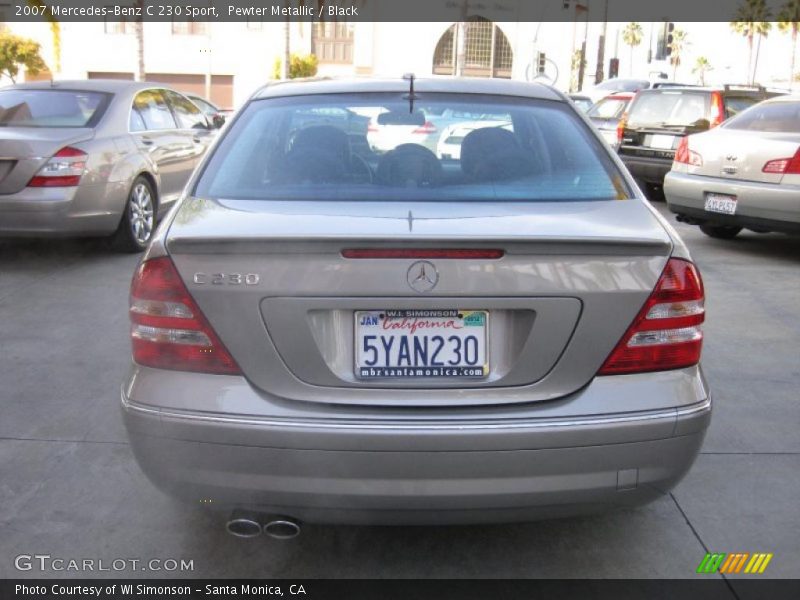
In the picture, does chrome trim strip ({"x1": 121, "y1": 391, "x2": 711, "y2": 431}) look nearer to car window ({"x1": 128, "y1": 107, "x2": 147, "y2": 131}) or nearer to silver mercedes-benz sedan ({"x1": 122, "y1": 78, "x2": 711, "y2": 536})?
silver mercedes-benz sedan ({"x1": 122, "y1": 78, "x2": 711, "y2": 536})

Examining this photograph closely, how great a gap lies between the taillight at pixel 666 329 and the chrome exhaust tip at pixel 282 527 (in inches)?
38.8

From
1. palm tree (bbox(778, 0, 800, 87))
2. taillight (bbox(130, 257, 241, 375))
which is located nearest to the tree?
taillight (bbox(130, 257, 241, 375))

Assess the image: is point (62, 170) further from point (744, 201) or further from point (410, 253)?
point (744, 201)

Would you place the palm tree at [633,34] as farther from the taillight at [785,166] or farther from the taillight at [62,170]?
the taillight at [62,170]

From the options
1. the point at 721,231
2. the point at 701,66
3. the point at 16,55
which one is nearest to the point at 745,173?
the point at 721,231

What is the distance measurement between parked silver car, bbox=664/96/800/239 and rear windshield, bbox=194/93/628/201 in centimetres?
498

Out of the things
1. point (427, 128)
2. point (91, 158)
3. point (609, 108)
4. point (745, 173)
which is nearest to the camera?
point (427, 128)

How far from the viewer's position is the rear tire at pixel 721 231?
379 inches

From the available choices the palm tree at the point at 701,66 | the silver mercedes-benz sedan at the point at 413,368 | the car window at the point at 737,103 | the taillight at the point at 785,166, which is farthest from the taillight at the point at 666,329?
the palm tree at the point at 701,66

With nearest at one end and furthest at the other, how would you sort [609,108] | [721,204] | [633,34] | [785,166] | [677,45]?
[785,166]
[721,204]
[609,108]
[677,45]
[633,34]

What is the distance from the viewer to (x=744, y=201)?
8367mm

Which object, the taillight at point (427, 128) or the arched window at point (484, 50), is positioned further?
the arched window at point (484, 50)

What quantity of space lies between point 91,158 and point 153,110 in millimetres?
1453

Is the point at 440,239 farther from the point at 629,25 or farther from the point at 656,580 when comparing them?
the point at 629,25
